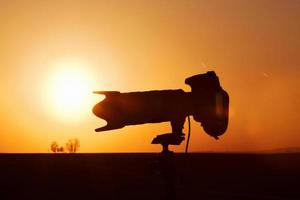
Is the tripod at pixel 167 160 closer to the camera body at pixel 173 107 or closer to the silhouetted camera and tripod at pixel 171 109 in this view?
the silhouetted camera and tripod at pixel 171 109

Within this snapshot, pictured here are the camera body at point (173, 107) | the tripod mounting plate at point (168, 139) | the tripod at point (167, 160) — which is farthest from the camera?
the tripod mounting plate at point (168, 139)

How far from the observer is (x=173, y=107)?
25.3 feet

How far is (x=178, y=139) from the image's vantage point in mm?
7918

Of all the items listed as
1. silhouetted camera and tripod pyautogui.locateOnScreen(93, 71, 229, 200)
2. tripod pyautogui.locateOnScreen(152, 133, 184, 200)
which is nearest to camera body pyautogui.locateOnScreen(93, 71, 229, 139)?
silhouetted camera and tripod pyautogui.locateOnScreen(93, 71, 229, 200)

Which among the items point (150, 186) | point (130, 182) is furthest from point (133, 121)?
point (130, 182)

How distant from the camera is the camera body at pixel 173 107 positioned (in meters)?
7.50

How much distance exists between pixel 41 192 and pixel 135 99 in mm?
12427

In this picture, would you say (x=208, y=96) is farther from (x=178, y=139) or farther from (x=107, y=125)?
(x=107, y=125)

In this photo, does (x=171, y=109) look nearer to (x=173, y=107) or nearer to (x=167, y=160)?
(x=173, y=107)

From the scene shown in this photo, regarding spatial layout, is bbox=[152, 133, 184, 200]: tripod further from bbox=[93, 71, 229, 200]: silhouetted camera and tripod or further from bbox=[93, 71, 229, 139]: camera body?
bbox=[93, 71, 229, 139]: camera body

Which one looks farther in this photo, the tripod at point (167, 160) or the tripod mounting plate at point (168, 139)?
the tripod mounting plate at point (168, 139)

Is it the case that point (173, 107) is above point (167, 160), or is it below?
above

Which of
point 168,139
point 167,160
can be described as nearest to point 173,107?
point 168,139

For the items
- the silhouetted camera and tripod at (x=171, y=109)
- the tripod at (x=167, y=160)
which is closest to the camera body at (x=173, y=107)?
the silhouetted camera and tripod at (x=171, y=109)
